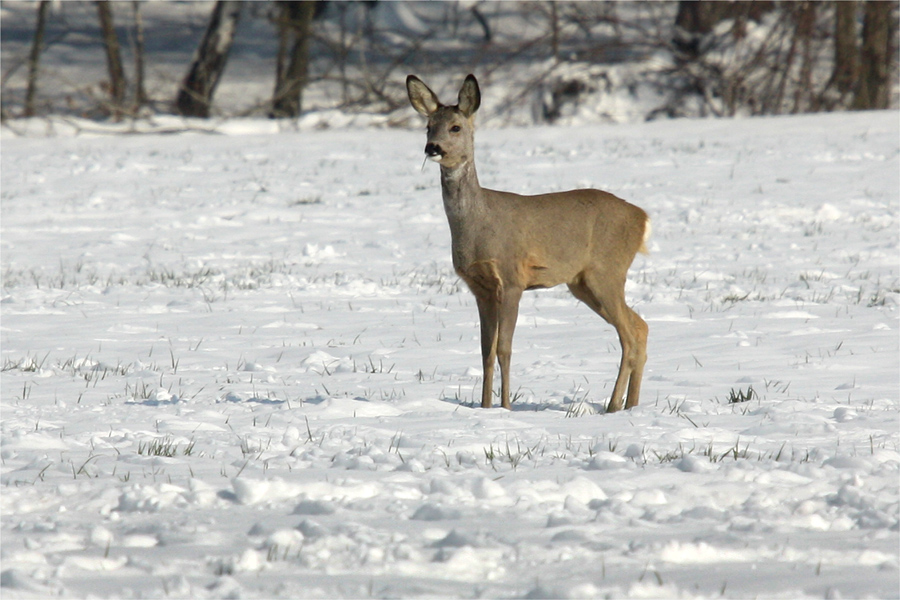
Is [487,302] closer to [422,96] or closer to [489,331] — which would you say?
[489,331]

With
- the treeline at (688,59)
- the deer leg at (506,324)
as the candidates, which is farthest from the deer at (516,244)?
the treeline at (688,59)

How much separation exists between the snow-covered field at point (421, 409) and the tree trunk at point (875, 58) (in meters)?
11.8

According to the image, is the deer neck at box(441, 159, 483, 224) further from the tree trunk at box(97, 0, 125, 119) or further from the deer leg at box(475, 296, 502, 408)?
the tree trunk at box(97, 0, 125, 119)

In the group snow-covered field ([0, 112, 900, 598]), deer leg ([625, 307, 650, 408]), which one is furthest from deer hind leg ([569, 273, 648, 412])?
snow-covered field ([0, 112, 900, 598])

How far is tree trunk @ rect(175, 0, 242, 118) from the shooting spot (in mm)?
27172

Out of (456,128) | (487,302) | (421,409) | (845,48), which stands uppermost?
(845,48)

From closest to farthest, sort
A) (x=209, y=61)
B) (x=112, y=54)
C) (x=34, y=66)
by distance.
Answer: (x=209, y=61) → (x=34, y=66) → (x=112, y=54)

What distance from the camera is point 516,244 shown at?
6277mm

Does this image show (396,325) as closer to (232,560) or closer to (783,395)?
(783,395)

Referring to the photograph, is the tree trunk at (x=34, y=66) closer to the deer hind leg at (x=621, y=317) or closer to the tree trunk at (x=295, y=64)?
the tree trunk at (x=295, y=64)

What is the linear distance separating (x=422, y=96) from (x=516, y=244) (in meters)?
1.03

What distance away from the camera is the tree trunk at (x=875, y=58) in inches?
1025

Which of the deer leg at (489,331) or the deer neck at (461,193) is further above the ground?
the deer neck at (461,193)

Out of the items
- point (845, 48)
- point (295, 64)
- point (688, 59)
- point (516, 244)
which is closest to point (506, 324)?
point (516, 244)
